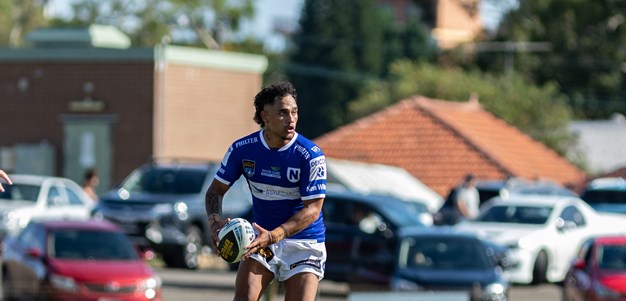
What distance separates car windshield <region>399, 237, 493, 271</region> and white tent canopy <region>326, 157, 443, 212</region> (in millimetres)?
9731

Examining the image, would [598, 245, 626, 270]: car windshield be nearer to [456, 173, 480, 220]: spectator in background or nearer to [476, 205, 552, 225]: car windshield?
[476, 205, 552, 225]: car windshield

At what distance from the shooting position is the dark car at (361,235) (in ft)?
76.5

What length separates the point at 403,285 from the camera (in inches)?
873

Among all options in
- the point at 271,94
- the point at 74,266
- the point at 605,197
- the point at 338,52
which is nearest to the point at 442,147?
the point at 605,197

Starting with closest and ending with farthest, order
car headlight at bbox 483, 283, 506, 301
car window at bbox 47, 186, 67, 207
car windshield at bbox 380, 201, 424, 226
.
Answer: car headlight at bbox 483, 283, 506, 301 < car windshield at bbox 380, 201, 424, 226 < car window at bbox 47, 186, 67, 207

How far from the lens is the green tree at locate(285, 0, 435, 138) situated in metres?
89.4

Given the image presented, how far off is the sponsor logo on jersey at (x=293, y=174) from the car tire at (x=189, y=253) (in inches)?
697

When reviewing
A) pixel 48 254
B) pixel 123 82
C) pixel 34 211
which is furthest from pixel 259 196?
pixel 123 82

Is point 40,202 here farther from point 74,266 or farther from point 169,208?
point 74,266

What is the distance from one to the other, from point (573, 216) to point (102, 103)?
1698 cm

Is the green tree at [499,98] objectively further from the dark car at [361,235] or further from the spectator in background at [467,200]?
the dark car at [361,235]

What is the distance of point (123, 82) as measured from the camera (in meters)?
42.5

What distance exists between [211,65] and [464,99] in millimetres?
24598

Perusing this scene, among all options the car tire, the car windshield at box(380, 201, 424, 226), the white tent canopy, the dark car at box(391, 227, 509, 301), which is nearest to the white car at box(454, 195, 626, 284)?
the car windshield at box(380, 201, 424, 226)
